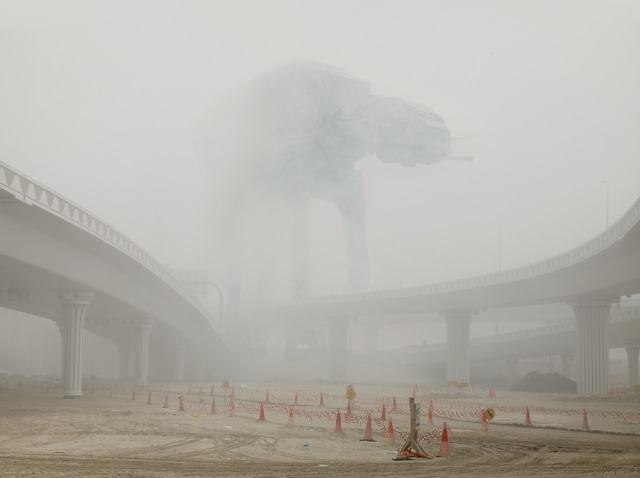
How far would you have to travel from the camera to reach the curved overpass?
40031 millimetres

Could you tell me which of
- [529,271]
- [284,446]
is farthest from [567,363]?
[284,446]

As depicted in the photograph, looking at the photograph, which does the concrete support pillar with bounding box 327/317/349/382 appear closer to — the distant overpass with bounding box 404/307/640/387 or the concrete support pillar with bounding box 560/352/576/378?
the distant overpass with bounding box 404/307/640/387

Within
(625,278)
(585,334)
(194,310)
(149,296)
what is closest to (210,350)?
(194,310)

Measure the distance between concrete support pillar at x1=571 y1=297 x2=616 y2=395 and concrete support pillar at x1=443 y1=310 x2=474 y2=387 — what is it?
22245 millimetres

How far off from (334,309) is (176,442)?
88.7m

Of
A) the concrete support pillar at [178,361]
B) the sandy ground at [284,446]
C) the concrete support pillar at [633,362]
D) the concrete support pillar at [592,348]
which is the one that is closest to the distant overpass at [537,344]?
the concrete support pillar at [633,362]

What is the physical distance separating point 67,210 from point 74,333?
45.9ft

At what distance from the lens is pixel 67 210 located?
43375mm

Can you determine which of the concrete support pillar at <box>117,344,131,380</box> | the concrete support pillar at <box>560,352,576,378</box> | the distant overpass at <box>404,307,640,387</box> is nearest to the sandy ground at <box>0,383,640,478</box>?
the distant overpass at <box>404,307,640,387</box>

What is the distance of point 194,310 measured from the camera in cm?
8581

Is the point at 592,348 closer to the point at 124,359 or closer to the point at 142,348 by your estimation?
the point at 142,348

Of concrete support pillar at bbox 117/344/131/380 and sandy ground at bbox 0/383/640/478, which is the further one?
concrete support pillar at bbox 117/344/131/380

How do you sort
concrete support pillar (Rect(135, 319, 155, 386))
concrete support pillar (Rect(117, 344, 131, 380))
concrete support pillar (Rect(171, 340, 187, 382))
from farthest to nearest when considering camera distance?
concrete support pillar (Rect(117, 344, 131, 380))
concrete support pillar (Rect(171, 340, 187, 382))
concrete support pillar (Rect(135, 319, 155, 386))

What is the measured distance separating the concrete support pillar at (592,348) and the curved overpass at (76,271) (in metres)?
31.5
